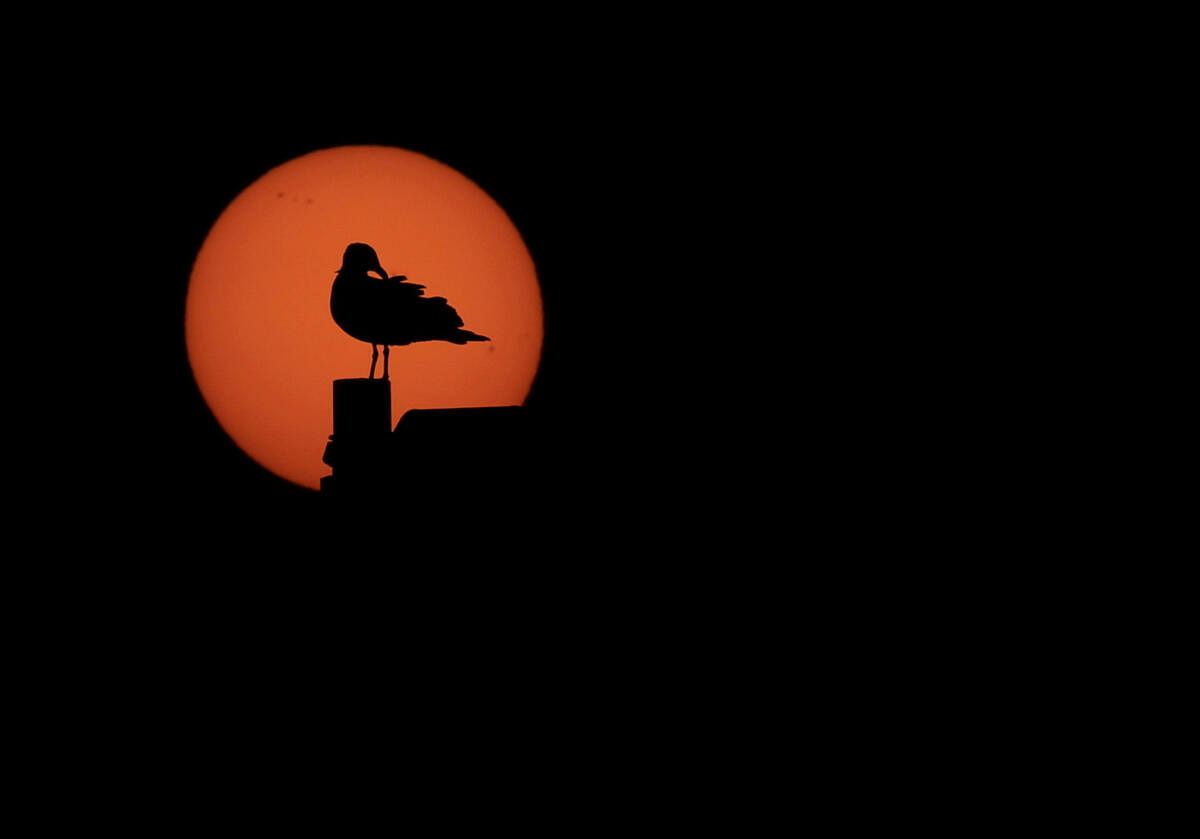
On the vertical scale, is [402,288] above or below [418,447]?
above

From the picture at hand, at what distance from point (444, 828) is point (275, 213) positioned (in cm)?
136

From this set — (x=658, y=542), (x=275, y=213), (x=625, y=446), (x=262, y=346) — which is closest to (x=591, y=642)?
→ (x=658, y=542)

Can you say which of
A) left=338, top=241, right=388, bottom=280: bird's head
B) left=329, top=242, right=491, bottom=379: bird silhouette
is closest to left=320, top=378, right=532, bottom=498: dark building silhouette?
left=329, top=242, right=491, bottom=379: bird silhouette

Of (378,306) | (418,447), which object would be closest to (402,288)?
(378,306)

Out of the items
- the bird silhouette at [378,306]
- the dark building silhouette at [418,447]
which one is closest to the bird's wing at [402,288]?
the bird silhouette at [378,306]

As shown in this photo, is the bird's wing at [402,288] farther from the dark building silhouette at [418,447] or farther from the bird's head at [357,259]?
the dark building silhouette at [418,447]

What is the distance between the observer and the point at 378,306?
1827 mm

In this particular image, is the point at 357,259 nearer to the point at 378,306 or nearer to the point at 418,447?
the point at 378,306

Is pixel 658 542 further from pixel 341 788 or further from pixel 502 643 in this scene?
pixel 341 788

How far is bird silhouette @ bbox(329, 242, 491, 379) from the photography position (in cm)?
183

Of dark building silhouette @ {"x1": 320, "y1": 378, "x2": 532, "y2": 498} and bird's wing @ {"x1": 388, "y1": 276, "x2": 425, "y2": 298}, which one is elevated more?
bird's wing @ {"x1": 388, "y1": 276, "x2": 425, "y2": 298}

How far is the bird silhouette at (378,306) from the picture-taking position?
1.83 m

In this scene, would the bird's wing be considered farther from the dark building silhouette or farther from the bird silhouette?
the dark building silhouette

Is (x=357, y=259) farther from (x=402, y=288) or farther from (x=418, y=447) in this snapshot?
(x=418, y=447)
